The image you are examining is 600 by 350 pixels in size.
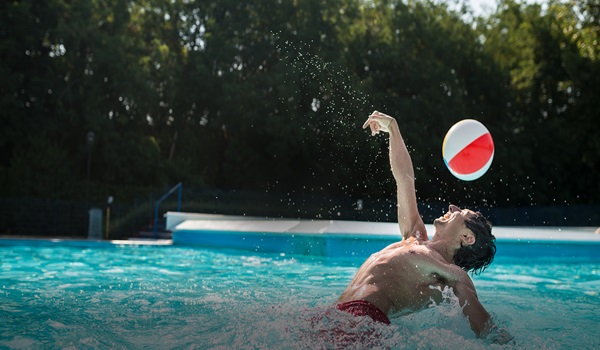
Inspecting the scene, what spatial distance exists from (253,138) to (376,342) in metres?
22.4

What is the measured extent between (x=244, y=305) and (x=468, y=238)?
2202mm

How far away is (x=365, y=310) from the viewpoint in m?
3.19

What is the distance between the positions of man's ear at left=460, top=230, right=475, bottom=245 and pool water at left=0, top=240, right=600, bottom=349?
41 centimetres

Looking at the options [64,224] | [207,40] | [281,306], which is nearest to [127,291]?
[281,306]

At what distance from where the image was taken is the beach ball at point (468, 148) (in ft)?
21.3

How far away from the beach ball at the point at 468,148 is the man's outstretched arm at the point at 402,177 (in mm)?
2321

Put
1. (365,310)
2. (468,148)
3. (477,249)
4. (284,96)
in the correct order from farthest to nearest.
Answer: (284,96), (468,148), (477,249), (365,310)

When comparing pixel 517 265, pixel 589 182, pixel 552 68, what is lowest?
pixel 517 265

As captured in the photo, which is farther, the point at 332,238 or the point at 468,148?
the point at 332,238

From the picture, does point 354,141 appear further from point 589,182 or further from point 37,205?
point 589,182

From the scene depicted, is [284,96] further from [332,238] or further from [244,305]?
[244,305]

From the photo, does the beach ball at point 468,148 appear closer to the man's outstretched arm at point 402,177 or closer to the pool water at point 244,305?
the pool water at point 244,305

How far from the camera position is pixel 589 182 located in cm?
2669

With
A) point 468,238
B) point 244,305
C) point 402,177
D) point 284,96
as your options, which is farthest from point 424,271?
point 284,96
